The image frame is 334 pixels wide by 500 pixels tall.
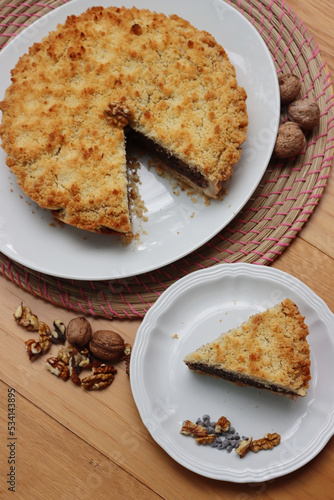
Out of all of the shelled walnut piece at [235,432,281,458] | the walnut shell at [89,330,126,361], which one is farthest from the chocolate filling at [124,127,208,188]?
the shelled walnut piece at [235,432,281,458]

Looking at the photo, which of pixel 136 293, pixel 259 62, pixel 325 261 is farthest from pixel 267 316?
pixel 259 62

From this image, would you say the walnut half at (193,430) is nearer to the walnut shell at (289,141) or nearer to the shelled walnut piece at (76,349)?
the shelled walnut piece at (76,349)

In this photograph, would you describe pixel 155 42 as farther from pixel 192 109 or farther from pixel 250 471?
pixel 250 471

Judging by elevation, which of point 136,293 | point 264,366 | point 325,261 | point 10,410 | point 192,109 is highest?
point 192,109

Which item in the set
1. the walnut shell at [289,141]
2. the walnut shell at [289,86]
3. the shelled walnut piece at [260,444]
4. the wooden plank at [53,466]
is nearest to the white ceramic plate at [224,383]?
the shelled walnut piece at [260,444]

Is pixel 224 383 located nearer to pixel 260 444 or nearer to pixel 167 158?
pixel 260 444

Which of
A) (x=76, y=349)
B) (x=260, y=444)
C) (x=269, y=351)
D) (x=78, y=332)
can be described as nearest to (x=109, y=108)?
(x=78, y=332)
